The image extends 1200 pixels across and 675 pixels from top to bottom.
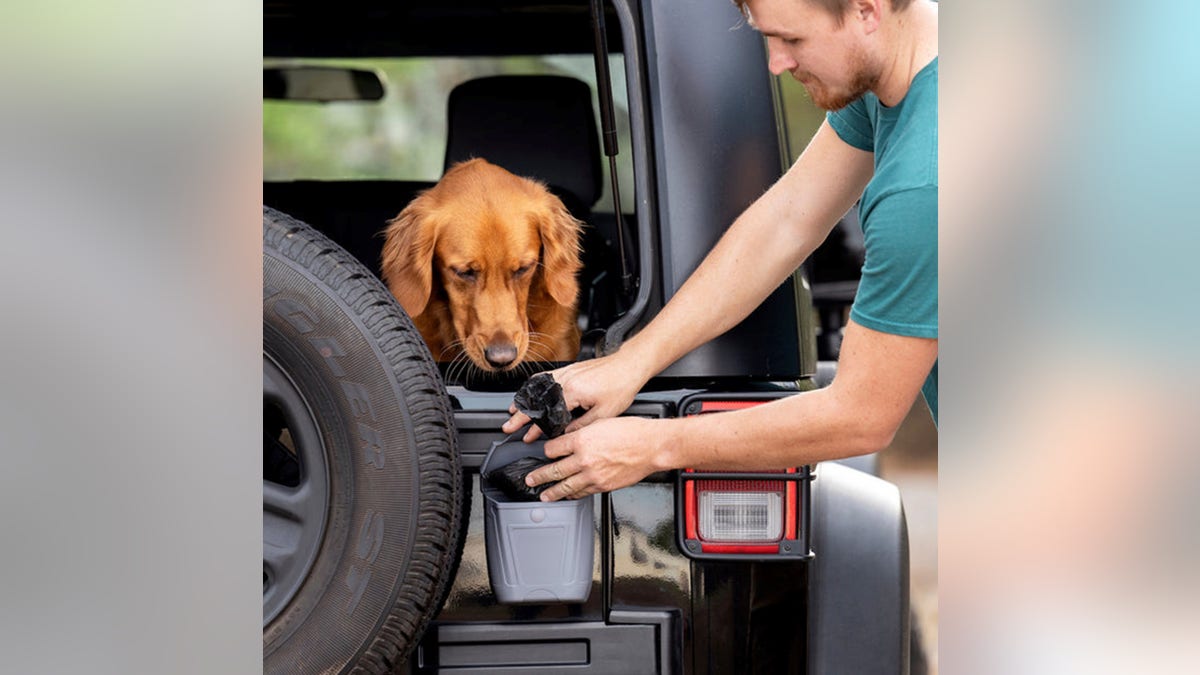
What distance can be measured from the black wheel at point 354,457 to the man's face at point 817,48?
2.70 feet

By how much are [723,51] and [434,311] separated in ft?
3.18

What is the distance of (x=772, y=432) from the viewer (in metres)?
2.18

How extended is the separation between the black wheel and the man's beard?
879 mm

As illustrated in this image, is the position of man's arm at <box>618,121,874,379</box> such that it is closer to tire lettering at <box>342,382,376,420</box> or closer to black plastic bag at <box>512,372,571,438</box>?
black plastic bag at <box>512,372,571,438</box>

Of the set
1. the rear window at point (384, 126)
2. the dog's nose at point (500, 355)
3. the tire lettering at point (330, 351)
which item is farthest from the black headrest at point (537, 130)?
the tire lettering at point (330, 351)

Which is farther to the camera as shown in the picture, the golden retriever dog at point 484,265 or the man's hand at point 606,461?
the golden retriever dog at point 484,265

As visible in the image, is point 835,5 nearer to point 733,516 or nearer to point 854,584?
point 733,516

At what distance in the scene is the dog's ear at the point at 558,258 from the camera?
9.52 ft

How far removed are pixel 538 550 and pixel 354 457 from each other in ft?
1.21

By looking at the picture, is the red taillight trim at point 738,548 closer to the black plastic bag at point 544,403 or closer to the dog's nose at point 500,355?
the black plastic bag at point 544,403
